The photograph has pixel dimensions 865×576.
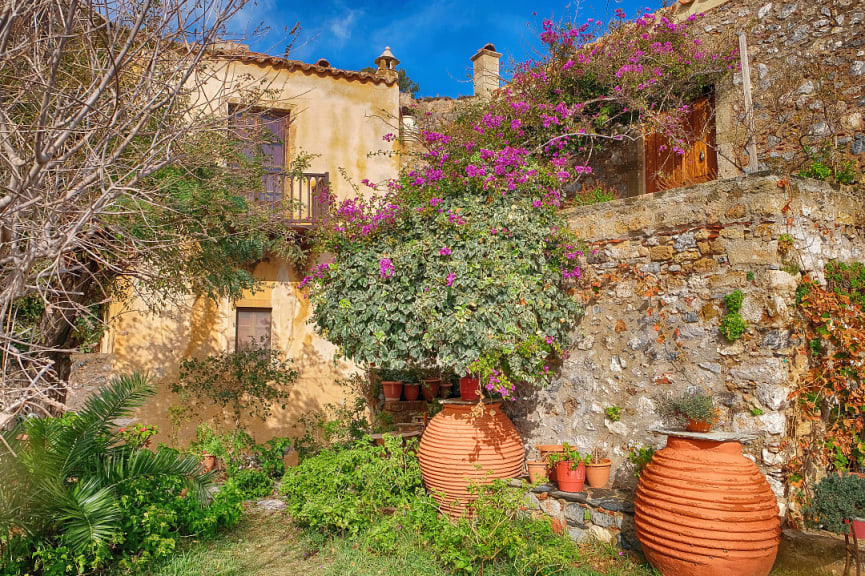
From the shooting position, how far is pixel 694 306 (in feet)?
15.3

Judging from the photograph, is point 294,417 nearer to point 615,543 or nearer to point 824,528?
point 615,543

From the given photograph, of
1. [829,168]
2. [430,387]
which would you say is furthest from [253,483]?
[829,168]

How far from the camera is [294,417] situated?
952 centimetres

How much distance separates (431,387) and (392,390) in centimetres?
51

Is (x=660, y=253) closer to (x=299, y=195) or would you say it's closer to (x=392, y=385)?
(x=392, y=385)

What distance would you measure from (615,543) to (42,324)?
575cm

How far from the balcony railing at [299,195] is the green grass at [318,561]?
4.83m

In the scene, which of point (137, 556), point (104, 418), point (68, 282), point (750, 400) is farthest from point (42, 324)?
point (750, 400)

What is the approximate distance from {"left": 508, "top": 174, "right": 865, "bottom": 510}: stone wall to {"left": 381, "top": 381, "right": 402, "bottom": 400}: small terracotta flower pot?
2.40m

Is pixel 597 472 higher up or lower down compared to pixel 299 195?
lower down

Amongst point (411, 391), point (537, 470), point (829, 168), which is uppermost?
point (829, 168)

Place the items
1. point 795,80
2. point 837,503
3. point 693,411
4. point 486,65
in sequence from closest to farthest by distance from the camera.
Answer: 1. point 837,503
2. point 693,411
3. point 795,80
4. point 486,65

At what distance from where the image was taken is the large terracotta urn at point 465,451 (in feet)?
17.0

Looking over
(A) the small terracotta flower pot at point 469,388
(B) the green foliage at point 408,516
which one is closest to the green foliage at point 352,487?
(B) the green foliage at point 408,516
